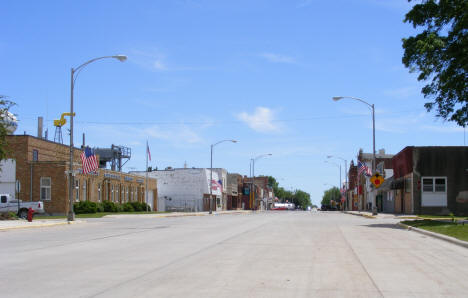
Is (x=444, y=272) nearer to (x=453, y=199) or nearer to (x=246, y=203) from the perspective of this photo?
(x=453, y=199)

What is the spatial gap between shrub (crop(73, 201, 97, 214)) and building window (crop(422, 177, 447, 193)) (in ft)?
97.2

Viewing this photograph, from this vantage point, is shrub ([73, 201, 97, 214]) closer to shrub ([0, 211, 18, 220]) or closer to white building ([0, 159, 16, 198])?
white building ([0, 159, 16, 198])

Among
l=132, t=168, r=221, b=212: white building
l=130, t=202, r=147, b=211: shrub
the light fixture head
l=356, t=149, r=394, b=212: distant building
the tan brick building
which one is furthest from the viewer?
l=132, t=168, r=221, b=212: white building

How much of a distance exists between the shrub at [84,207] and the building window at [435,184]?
97.2 feet

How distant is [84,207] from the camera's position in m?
48.0

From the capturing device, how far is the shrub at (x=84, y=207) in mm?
47450

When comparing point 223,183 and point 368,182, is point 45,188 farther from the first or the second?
point 223,183


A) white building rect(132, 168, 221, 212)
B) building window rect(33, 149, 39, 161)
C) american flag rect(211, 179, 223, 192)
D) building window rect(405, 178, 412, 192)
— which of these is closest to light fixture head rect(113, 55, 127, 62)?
building window rect(33, 149, 39, 161)

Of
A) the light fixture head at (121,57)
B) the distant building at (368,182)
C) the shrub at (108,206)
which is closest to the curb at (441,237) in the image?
the light fixture head at (121,57)

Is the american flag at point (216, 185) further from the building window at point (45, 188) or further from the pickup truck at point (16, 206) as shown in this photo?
the pickup truck at point (16, 206)

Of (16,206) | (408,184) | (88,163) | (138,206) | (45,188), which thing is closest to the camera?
(16,206)

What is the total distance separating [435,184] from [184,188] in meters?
44.3

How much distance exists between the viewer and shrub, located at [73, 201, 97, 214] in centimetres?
4745

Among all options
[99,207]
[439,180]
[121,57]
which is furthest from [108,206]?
[439,180]
